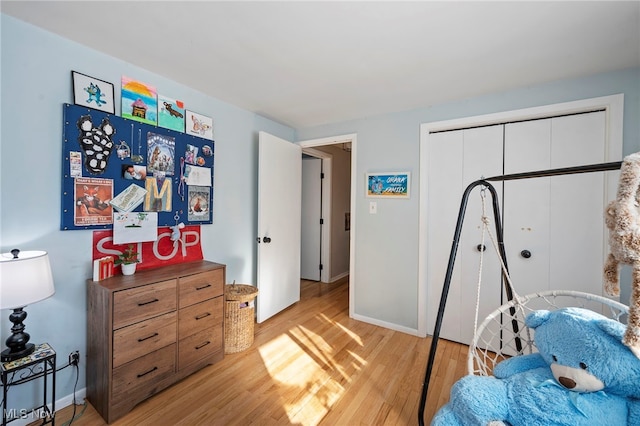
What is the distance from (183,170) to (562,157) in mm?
3050

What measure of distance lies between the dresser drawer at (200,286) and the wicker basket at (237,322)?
0.21m

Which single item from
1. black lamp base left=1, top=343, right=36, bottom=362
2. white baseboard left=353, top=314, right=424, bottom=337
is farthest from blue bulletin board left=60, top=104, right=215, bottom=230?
white baseboard left=353, top=314, right=424, bottom=337

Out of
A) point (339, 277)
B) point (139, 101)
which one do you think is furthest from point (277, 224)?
point (339, 277)

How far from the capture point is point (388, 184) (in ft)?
9.07

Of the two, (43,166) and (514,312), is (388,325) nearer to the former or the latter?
(514,312)

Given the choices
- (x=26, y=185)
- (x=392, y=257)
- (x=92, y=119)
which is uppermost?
(x=92, y=119)

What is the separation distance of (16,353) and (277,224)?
2033mm

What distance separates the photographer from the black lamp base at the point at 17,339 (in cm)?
135

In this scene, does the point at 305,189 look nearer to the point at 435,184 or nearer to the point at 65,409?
the point at 435,184

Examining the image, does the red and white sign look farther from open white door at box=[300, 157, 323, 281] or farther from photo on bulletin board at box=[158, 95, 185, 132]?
open white door at box=[300, 157, 323, 281]

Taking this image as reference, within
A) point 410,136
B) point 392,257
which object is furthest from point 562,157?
point 392,257

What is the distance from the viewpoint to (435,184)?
8.43ft

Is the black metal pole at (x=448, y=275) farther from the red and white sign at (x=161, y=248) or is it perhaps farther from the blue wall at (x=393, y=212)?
the red and white sign at (x=161, y=248)

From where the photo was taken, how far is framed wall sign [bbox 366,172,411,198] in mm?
2670
